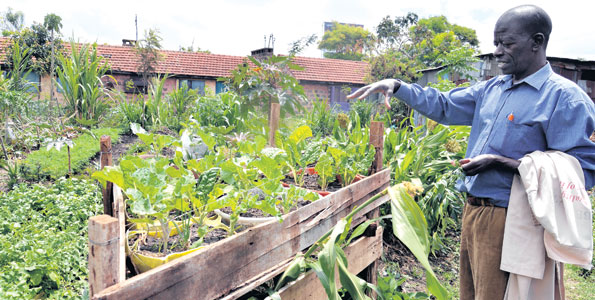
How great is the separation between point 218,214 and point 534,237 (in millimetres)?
1313

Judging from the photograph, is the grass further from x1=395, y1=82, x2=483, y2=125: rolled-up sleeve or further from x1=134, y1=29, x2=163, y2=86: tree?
x1=134, y1=29, x2=163, y2=86: tree

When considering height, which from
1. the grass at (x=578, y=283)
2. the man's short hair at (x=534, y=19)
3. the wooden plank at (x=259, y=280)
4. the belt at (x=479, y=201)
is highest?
the man's short hair at (x=534, y=19)

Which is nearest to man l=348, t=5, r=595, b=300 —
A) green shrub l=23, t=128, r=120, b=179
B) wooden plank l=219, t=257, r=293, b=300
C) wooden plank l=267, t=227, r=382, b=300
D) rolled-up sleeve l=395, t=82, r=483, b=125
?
rolled-up sleeve l=395, t=82, r=483, b=125

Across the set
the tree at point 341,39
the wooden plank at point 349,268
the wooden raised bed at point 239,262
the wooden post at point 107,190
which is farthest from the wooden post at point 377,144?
the tree at point 341,39

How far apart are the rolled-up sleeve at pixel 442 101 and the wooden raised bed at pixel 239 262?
532 mm

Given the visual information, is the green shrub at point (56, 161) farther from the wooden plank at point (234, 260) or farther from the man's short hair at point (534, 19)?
the man's short hair at point (534, 19)

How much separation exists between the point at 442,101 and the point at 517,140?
0.46 m

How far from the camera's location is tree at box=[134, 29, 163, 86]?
1184 cm

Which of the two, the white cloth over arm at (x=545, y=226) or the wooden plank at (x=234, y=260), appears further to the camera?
the white cloth over arm at (x=545, y=226)

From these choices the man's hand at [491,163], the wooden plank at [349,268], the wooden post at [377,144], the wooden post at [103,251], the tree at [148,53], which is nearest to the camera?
the wooden post at [103,251]

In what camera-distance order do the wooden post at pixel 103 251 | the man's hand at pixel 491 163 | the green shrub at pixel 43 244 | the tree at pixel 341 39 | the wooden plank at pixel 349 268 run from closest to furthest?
the wooden post at pixel 103 251
the man's hand at pixel 491 163
the wooden plank at pixel 349 268
the green shrub at pixel 43 244
the tree at pixel 341 39

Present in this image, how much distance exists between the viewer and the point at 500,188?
1633 millimetres

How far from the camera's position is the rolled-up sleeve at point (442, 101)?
1944 mm

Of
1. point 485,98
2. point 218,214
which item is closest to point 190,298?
point 218,214
